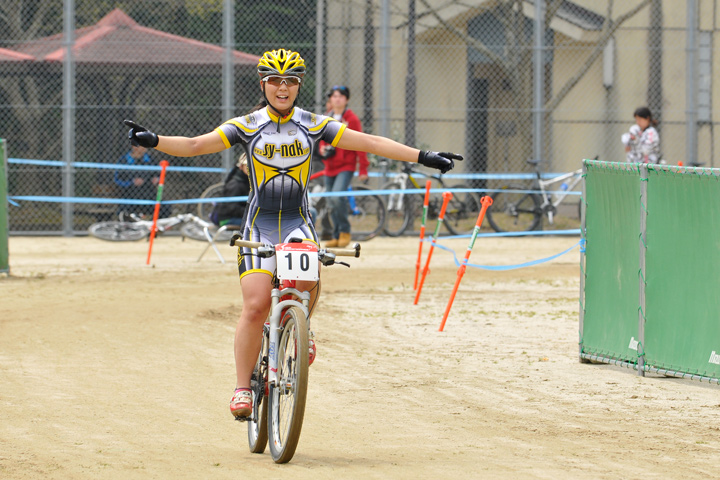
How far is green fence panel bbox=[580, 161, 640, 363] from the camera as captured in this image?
8.44 metres

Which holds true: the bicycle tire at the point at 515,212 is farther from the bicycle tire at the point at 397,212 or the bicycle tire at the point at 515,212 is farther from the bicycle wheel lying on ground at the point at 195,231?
the bicycle wheel lying on ground at the point at 195,231

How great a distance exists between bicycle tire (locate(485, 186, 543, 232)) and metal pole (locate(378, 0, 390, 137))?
2.07m

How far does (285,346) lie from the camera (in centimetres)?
601

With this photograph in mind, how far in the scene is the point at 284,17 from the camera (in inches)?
761

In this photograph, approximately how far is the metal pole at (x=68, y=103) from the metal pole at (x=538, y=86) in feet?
22.8

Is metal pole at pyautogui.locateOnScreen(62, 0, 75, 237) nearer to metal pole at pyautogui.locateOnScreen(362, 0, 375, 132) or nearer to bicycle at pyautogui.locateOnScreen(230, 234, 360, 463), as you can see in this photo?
metal pole at pyautogui.locateOnScreen(362, 0, 375, 132)

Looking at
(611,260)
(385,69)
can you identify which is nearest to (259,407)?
(611,260)

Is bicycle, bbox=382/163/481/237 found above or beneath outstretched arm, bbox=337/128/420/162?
beneath

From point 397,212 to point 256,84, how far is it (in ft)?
9.65

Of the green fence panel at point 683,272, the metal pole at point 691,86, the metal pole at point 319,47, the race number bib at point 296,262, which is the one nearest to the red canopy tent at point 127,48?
the metal pole at point 319,47

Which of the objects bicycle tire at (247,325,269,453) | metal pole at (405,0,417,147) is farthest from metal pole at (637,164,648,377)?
metal pole at (405,0,417,147)

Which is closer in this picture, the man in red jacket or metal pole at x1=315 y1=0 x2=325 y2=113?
the man in red jacket

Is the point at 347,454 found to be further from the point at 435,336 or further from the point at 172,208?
the point at 172,208

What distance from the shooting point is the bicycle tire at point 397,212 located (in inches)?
762
